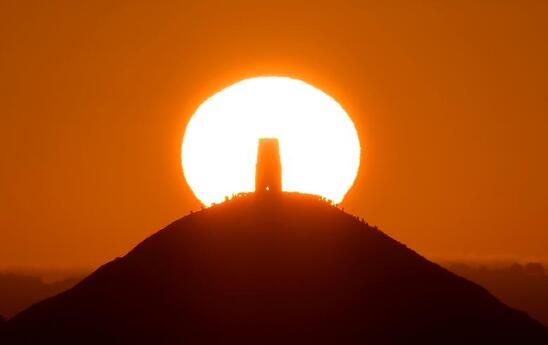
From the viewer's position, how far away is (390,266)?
52.6m

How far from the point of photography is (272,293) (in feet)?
159

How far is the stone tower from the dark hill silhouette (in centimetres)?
71

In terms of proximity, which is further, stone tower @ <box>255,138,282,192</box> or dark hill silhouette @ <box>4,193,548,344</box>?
stone tower @ <box>255,138,282,192</box>

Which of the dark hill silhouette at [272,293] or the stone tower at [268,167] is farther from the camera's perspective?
the stone tower at [268,167]

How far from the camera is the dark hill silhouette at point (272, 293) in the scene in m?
46.6

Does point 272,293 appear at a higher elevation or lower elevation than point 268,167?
lower

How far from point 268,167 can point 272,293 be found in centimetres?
782

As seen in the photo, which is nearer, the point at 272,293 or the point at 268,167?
the point at 272,293

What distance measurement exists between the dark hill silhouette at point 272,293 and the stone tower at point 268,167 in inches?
27.9

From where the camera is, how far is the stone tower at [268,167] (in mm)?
53000

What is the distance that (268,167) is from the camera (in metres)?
53.4

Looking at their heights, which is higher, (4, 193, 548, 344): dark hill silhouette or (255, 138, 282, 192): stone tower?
(255, 138, 282, 192): stone tower

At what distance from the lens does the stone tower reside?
53.0m

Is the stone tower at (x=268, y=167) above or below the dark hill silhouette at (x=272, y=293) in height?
above
